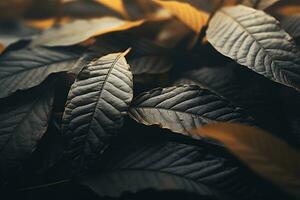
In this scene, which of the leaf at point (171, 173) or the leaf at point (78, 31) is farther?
the leaf at point (78, 31)

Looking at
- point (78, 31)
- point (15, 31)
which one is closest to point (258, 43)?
point (78, 31)

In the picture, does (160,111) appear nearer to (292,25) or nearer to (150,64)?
(150,64)

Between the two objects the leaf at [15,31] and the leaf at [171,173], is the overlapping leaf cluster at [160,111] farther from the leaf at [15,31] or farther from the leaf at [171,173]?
the leaf at [15,31]

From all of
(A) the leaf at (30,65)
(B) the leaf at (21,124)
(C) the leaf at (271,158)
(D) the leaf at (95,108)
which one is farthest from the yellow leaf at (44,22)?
(C) the leaf at (271,158)

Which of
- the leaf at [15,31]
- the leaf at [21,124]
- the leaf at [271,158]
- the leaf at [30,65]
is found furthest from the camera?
the leaf at [15,31]

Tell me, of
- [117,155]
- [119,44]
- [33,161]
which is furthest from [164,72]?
[33,161]

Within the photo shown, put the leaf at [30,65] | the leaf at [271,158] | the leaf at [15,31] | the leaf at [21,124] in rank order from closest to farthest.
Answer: the leaf at [271,158] → the leaf at [21,124] → the leaf at [30,65] → the leaf at [15,31]

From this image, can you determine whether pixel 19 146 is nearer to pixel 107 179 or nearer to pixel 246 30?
pixel 107 179

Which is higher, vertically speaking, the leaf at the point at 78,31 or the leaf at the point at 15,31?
the leaf at the point at 78,31
